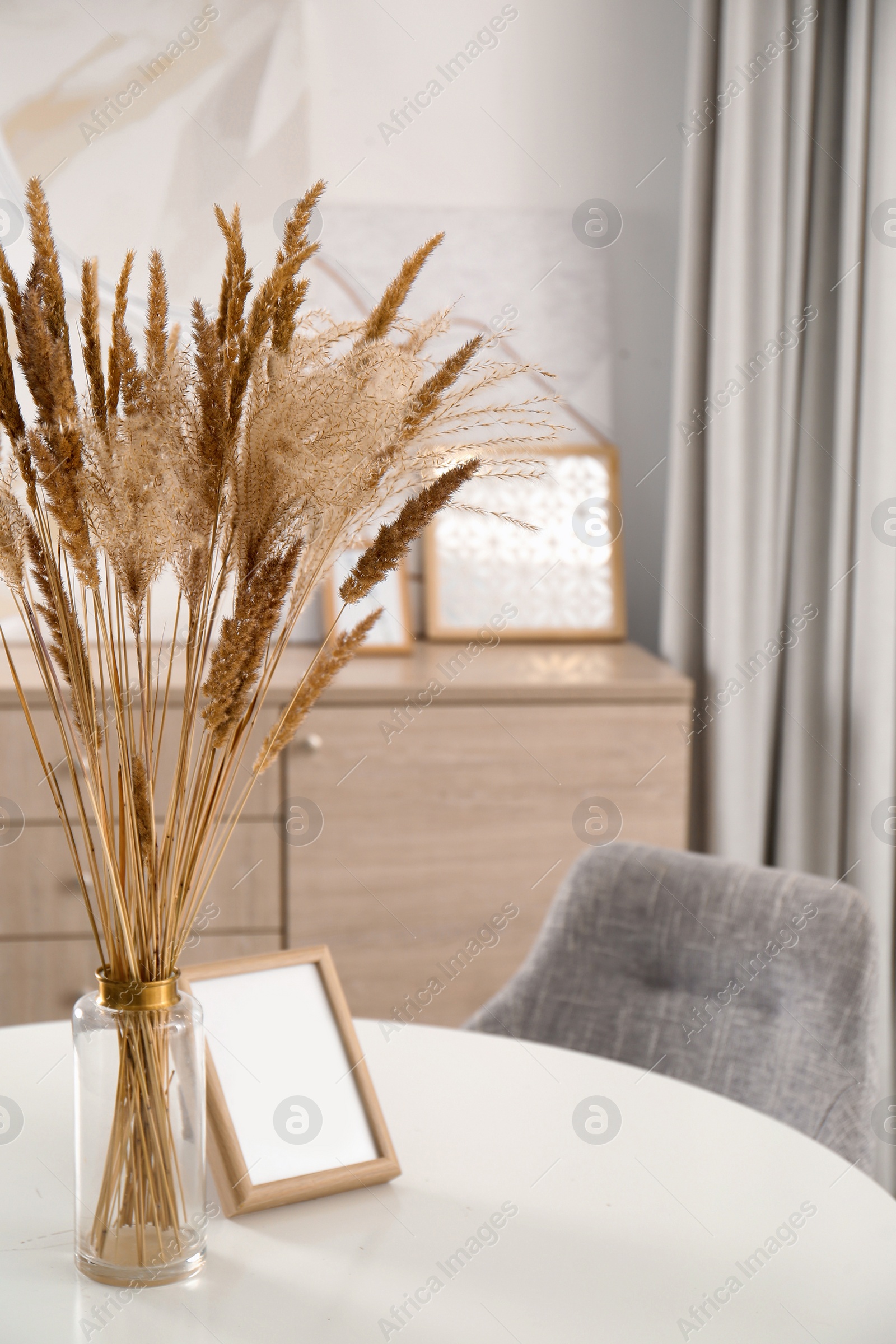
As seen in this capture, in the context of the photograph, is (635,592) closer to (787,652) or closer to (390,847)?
(787,652)

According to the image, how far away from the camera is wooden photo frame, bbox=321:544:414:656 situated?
2492 millimetres

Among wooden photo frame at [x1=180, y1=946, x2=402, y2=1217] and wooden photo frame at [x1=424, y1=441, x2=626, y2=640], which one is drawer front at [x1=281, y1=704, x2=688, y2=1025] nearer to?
wooden photo frame at [x1=424, y1=441, x2=626, y2=640]

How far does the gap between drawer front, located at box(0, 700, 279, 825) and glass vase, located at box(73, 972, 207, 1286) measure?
1.28 metres

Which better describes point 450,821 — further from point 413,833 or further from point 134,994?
point 134,994

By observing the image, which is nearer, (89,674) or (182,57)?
(89,674)

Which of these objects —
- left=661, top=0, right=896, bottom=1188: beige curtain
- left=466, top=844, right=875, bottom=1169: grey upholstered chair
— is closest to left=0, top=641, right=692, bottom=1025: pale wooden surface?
left=661, top=0, right=896, bottom=1188: beige curtain

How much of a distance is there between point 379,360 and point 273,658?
25 cm

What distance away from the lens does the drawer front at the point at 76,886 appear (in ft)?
7.07

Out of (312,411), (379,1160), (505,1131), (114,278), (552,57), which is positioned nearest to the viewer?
(312,411)

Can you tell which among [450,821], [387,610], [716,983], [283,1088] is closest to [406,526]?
[283,1088]

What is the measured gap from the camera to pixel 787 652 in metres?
2.50

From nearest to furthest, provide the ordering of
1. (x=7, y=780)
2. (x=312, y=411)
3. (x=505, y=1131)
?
(x=312, y=411) → (x=505, y=1131) → (x=7, y=780)

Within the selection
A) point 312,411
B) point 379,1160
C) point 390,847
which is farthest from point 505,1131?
point 390,847

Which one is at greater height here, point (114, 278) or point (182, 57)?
point (182, 57)
